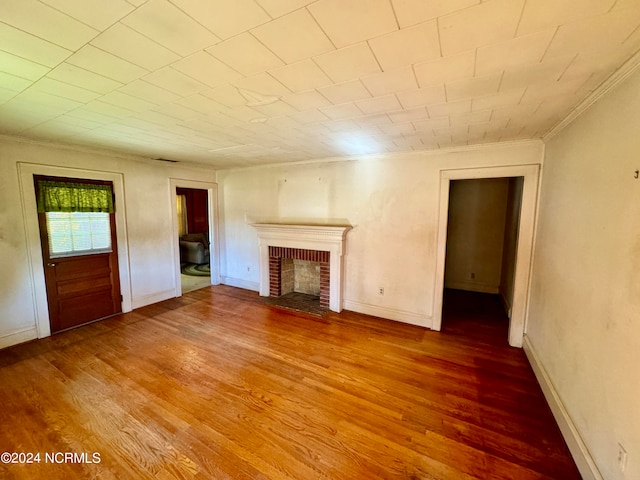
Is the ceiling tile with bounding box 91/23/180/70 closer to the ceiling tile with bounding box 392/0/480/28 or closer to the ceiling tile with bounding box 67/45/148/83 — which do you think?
the ceiling tile with bounding box 67/45/148/83

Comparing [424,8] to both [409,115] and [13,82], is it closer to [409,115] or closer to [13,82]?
[409,115]

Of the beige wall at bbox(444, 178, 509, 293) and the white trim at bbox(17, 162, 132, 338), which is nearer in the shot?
the white trim at bbox(17, 162, 132, 338)

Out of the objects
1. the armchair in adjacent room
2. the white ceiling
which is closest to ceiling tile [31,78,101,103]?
the white ceiling

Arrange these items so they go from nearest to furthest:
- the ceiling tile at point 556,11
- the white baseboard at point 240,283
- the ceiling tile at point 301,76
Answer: the ceiling tile at point 556,11, the ceiling tile at point 301,76, the white baseboard at point 240,283

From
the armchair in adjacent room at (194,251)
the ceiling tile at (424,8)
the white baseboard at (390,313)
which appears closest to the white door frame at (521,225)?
the white baseboard at (390,313)

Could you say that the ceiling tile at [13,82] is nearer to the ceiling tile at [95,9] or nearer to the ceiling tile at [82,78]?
the ceiling tile at [82,78]

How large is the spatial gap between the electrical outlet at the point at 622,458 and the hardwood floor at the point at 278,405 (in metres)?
0.45

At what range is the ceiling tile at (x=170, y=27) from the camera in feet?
3.41

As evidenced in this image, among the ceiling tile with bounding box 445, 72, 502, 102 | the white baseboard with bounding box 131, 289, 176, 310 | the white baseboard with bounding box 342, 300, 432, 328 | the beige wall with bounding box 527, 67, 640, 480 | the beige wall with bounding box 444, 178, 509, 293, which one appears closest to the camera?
the beige wall with bounding box 527, 67, 640, 480

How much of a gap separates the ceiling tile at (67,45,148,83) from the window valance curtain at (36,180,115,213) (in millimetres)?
2681

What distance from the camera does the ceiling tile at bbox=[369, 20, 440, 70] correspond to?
3.79ft

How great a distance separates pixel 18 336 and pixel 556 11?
534cm

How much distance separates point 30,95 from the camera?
1868 mm

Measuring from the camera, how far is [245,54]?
52.6 inches
